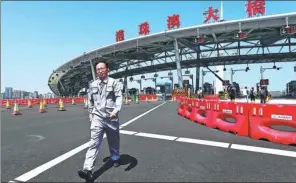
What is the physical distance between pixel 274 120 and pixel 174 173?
4.43m

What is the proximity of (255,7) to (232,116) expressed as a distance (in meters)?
30.8

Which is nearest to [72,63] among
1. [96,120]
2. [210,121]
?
[210,121]

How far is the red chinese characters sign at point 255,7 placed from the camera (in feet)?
119

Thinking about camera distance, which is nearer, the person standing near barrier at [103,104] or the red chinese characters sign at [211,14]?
the person standing near barrier at [103,104]

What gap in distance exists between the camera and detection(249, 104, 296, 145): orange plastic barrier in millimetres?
7500

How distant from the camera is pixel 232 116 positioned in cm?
973

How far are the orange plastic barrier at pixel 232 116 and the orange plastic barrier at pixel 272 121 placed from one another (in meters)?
0.31

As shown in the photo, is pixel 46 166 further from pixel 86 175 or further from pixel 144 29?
pixel 144 29

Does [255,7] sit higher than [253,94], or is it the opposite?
[255,7]

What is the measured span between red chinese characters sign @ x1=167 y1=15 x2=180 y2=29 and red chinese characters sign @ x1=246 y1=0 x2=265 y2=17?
32.1ft

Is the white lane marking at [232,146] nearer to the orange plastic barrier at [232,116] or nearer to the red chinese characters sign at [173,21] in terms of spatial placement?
the orange plastic barrier at [232,116]

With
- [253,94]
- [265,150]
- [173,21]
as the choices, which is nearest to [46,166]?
[265,150]

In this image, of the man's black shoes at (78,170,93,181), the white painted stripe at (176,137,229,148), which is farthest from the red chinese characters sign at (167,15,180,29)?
the man's black shoes at (78,170,93,181)

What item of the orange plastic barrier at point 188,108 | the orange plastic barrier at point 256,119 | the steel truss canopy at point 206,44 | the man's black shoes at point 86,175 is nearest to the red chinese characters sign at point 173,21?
the steel truss canopy at point 206,44
